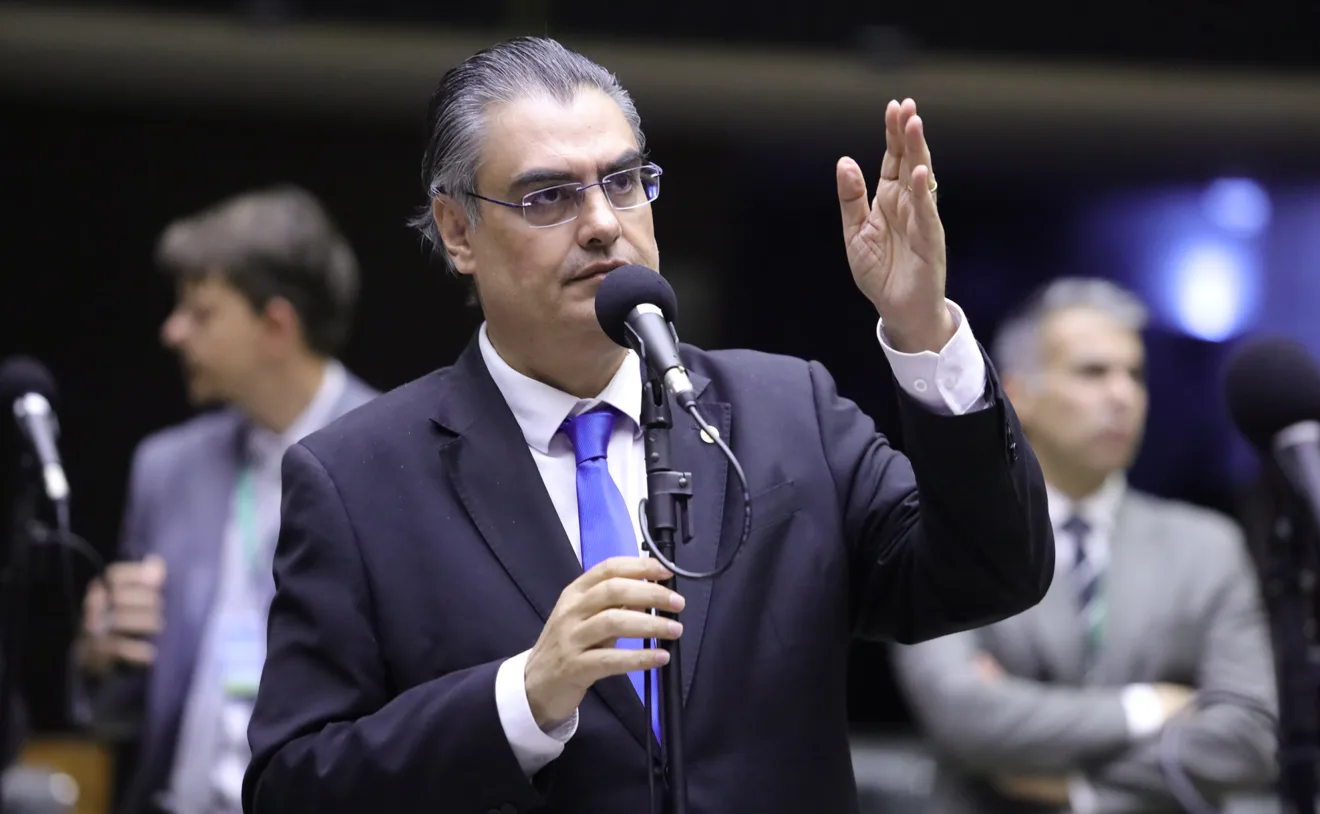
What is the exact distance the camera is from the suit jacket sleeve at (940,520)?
198cm

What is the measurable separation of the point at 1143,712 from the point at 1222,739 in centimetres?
16

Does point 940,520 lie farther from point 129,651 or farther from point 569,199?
point 129,651

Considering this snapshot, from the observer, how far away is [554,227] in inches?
86.0

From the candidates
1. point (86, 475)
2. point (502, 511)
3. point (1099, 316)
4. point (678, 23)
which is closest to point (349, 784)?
point (502, 511)

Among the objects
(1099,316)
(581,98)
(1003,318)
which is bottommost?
(1003,318)

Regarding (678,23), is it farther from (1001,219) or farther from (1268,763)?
(1268,763)

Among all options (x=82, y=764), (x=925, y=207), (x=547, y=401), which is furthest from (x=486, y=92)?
(x=82, y=764)

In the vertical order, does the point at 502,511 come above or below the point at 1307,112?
Result: below

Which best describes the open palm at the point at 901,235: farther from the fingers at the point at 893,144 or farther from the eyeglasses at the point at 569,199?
the eyeglasses at the point at 569,199

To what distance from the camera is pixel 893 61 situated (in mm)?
6336

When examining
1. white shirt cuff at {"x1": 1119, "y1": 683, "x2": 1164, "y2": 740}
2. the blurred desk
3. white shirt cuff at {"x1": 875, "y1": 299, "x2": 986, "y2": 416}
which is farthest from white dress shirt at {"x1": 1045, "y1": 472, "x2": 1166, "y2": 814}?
the blurred desk

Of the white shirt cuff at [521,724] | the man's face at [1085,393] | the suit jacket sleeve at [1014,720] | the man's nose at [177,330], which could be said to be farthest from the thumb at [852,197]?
the man's nose at [177,330]

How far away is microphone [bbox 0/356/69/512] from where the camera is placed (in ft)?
10.0

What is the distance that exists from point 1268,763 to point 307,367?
86.7 inches
